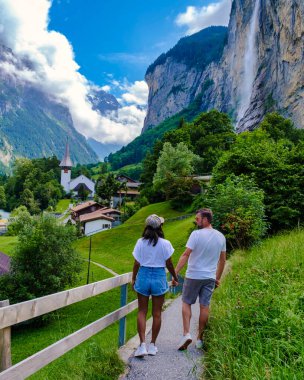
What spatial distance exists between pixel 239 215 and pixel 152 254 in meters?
11.0

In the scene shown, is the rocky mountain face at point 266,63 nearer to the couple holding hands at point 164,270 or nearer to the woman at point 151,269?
the couple holding hands at point 164,270

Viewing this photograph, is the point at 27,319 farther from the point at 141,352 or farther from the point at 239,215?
the point at 239,215

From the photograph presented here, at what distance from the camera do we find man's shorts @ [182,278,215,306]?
19.5 feet

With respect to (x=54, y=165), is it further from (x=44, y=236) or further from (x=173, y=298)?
(x=173, y=298)

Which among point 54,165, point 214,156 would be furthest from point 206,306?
point 54,165

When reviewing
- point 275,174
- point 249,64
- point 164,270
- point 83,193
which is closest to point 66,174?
point 83,193

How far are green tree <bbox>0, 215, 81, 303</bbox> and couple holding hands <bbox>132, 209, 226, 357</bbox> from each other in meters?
21.2

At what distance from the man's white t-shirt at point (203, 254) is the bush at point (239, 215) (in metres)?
9.54

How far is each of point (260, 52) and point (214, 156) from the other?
153 feet

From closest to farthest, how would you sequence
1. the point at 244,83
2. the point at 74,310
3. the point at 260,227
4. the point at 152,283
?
the point at 152,283 → the point at 260,227 → the point at 74,310 → the point at 244,83

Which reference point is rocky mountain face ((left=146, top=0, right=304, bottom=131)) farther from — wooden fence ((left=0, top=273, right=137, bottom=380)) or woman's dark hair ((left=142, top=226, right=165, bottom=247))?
wooden fence ((left=0, top=273, right=137, bottom=380))

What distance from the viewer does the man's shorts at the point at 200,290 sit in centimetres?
595

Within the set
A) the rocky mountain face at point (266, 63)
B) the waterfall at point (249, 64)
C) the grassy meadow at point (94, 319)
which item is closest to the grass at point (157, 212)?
the grassy meadow at point (94, 319)

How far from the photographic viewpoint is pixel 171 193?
167 ft
